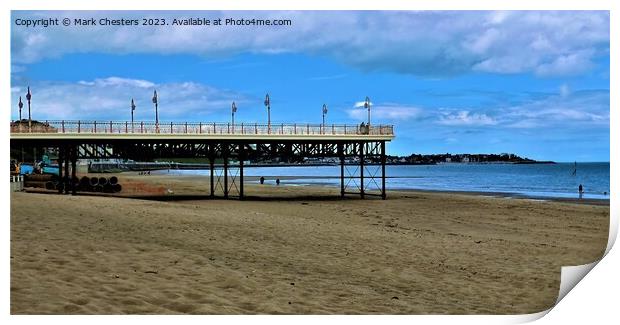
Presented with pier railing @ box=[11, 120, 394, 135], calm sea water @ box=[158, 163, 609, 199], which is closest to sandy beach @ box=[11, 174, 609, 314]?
pier railing @ box=[11, 120, 394, 135]

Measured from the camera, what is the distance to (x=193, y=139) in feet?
117

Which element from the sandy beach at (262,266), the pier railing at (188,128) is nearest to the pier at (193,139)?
the pier railing at (188,128)

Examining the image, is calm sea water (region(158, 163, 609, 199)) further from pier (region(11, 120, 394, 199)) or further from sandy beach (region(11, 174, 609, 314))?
sandy beach (region(11, 174, 609, 314))

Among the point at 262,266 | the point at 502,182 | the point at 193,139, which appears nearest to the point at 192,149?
the point at 193,139

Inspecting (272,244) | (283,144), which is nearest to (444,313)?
(272,244)

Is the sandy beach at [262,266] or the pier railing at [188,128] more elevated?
the pier railing at [188,128]

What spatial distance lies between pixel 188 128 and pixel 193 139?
78cm

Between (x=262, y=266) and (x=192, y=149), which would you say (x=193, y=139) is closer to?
(x=192, y=149)

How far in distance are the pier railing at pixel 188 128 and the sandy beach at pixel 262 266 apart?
1530 cm

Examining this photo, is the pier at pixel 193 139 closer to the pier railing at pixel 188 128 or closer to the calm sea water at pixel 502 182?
the pier railing at pixel 188 128

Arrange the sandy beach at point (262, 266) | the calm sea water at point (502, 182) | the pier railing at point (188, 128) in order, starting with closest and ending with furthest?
the sandy beach at point (262, 266)
the pier railing at point (188, 128)
the calm sea water at point (502, 182)

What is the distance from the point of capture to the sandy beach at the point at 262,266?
930 cm

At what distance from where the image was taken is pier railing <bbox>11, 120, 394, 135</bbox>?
34.0m

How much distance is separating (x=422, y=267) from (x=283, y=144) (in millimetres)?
27496
